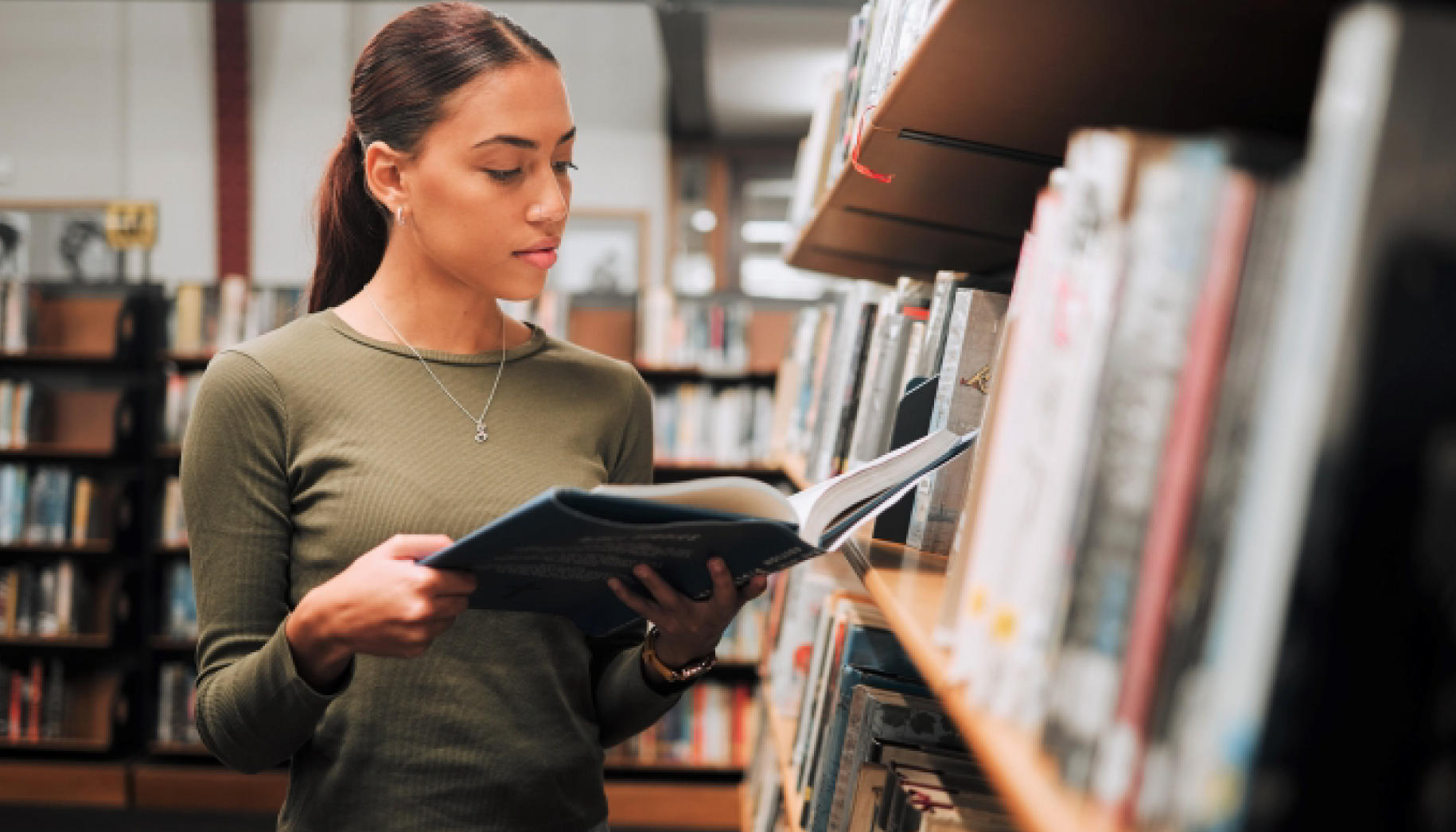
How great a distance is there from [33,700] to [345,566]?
3676 mm

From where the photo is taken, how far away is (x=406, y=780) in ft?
3.59

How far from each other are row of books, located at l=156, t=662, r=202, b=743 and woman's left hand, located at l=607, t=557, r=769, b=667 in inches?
137

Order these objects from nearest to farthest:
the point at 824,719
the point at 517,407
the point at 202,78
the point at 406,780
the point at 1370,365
A: the point at 1370,365
the point at 406,780
the point at 517,407
the point at 824,719
the point at 202,78

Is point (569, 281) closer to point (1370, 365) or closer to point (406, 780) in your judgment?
point (406, 780)

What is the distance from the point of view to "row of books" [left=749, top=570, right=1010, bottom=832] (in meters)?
0.92

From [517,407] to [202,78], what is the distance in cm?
546

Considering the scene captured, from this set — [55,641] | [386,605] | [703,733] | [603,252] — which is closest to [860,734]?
[386,605]

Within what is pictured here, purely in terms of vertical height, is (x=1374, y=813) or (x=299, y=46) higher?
(x=299, y=46)

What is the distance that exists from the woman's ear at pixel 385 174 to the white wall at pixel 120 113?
508cm

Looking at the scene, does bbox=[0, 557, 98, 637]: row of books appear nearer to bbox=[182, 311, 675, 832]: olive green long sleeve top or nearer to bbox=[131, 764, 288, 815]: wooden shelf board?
bbox=[131, 764, 288, 815]: wooden shelf board

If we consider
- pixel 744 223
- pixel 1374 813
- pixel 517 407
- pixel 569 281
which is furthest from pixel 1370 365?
pixel 744 223

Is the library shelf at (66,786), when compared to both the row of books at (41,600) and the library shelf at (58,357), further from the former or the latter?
the library shelf at (58,357)

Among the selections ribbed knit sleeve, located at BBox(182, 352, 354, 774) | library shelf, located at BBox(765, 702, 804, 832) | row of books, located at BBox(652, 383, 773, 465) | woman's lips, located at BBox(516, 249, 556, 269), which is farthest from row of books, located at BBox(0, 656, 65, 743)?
woman's lips, located at BBox(516, 249, 556, 269)

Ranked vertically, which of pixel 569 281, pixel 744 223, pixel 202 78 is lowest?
pixel 569 281
